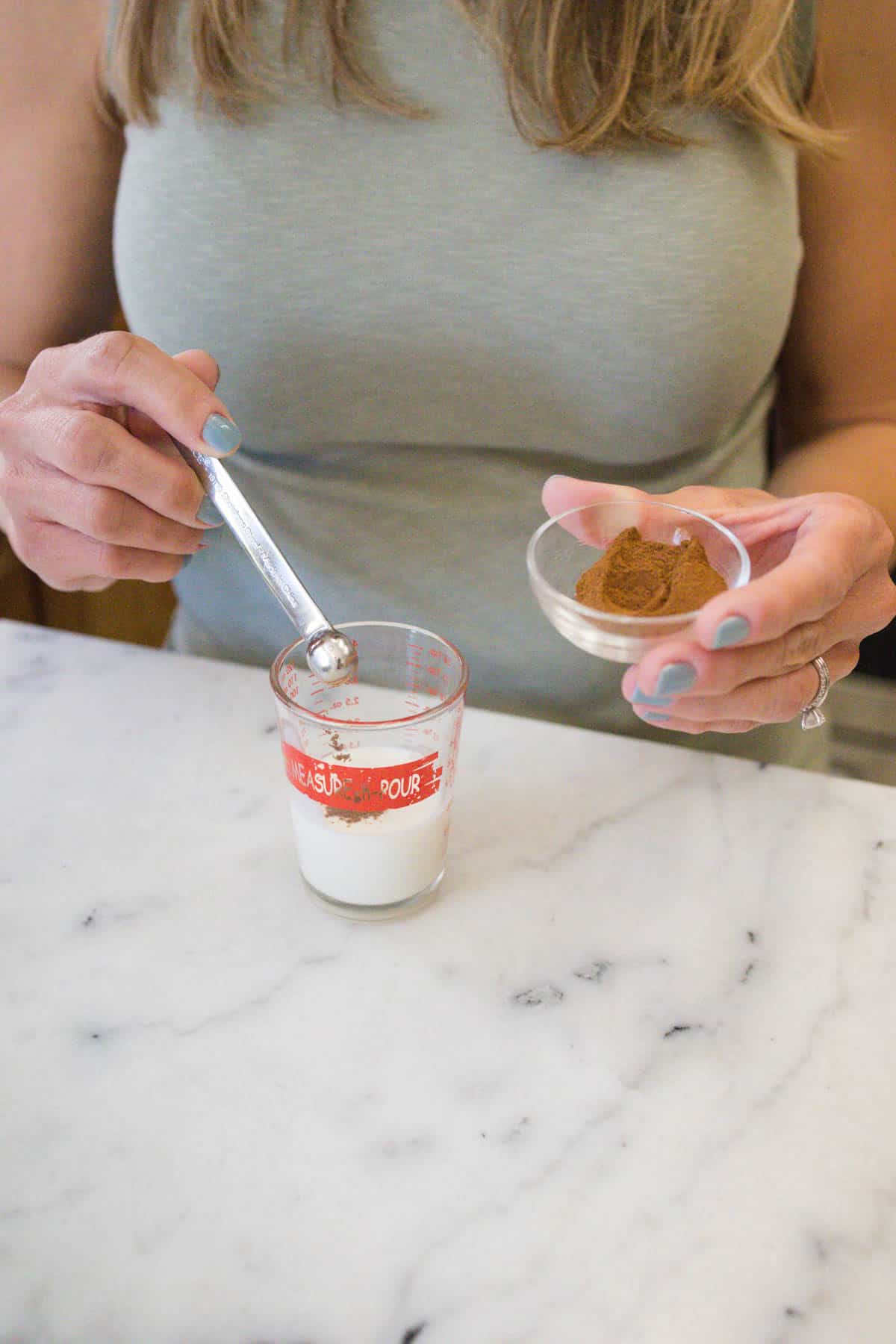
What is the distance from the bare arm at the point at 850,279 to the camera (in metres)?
0.94

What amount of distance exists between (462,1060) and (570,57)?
2.46 ft

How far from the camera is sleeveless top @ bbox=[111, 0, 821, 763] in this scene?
2.81 feet

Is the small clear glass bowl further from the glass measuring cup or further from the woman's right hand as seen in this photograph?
the woman's right hand

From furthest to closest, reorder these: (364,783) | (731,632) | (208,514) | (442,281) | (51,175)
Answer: (51,175) < (442,281) < (208,514) < (364,783) < (731,632)

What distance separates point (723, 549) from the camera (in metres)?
0.68

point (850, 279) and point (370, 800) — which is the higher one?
point (850, 279)

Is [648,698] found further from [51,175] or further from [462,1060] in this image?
[51,175]

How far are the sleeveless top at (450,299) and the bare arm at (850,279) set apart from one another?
58mm

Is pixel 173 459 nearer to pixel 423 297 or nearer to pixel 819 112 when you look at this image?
pixel 423 297

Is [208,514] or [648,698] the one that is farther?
[208,514]

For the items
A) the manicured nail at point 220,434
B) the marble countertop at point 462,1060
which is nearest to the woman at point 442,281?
the manicured nail at point 220,434

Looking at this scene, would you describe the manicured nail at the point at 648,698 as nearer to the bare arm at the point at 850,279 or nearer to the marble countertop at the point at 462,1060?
the marble countertop at the point at 462,1060

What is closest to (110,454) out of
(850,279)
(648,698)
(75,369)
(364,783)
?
(75,369)

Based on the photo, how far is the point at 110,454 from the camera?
722 mm
